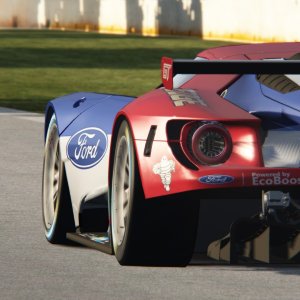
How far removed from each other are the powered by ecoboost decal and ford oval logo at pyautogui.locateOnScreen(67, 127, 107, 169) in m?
1.40

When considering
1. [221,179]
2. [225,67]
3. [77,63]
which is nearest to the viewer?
[221,179]

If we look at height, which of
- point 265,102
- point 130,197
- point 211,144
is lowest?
point 130,197

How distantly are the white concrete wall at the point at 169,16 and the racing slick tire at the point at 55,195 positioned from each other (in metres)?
32.3

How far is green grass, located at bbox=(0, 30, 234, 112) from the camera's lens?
23734mm

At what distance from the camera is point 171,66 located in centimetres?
668

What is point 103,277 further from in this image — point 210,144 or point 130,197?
point 210,144

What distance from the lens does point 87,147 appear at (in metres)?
7.80

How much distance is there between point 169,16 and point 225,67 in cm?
4350

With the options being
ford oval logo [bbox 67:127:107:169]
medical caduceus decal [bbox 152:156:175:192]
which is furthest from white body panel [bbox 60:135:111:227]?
medical caduceus decal [bbox 152:156:175:192]

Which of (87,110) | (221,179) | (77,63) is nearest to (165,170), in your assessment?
(221,179)

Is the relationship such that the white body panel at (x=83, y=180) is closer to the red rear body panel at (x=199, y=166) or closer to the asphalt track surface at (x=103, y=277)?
the asphalt track surface at (x=103, y=277)

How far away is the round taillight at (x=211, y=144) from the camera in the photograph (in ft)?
21.4

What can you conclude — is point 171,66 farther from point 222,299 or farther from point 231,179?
point 222,299

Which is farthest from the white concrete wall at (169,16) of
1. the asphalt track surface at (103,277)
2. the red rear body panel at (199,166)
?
the red rear body panel at (199,166)
